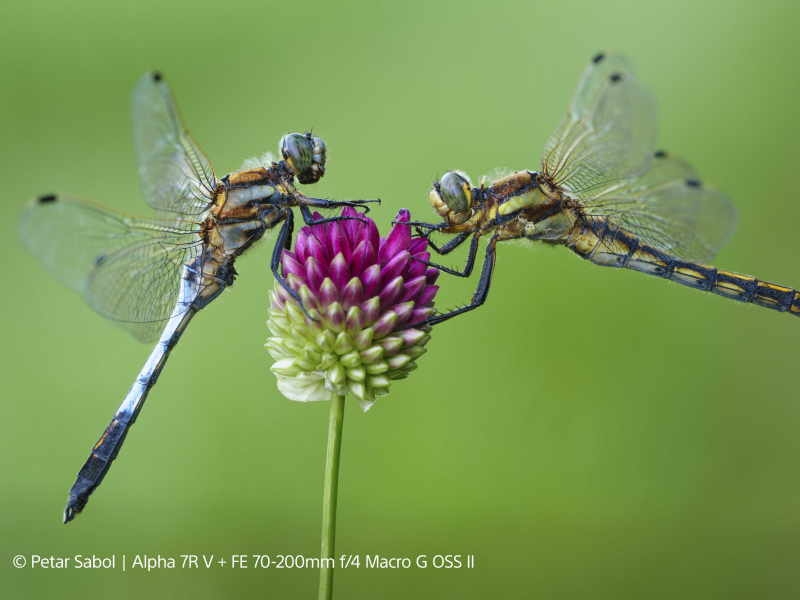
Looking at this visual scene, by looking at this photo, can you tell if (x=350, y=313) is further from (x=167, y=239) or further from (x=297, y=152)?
(x=167, y=239)

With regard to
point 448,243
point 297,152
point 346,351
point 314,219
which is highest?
point 297,152

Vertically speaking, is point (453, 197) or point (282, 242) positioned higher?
point (453, 197)

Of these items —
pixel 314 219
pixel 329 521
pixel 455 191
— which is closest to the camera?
pixel 329 521

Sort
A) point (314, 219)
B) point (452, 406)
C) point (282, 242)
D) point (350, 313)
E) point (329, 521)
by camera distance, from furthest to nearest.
→ point (452, 406) → point (282, 242) → point (314, 219) → point (350, 313) → point (329, 521)

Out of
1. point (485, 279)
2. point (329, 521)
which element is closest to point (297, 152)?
point (485, 279)

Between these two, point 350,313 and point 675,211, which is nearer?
point 350,313

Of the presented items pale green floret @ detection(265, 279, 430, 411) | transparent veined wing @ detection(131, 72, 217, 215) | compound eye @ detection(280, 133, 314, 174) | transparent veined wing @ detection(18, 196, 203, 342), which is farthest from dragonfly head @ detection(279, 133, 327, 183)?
pale green floret @ detection(265, 279, 430, 411)

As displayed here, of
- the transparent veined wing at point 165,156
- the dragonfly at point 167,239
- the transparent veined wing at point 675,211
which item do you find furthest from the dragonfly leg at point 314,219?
the transparent veined wing at point 675,211
